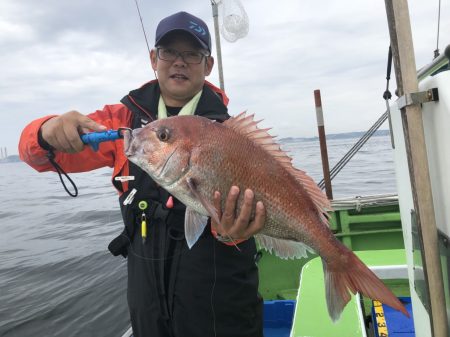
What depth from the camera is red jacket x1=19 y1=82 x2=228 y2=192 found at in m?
2.27

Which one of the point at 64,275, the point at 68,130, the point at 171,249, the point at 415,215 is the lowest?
the point at 64,275

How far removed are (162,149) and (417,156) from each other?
3.83 feet

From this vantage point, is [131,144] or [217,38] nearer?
[131,144]

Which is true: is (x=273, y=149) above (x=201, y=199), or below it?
above

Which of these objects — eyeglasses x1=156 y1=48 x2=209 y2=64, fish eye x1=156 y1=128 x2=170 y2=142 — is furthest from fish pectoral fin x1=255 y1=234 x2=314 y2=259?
eyeglasses x1=156 y1=48 x2=209 y2=64

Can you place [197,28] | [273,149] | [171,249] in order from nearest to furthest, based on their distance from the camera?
[273,149]
[171,249]
[197,28]

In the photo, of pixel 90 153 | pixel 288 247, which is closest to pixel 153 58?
pixel 90 153

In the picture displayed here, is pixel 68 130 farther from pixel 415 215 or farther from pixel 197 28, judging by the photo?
pixel 415 215

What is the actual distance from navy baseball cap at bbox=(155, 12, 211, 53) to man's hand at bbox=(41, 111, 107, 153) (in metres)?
0.81

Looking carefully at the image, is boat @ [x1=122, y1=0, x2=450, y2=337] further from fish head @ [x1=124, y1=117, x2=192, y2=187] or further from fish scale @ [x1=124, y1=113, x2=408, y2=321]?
fish head @ [x1=124, y1=117, x2=192, y2=187]

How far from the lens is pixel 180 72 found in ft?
8.68

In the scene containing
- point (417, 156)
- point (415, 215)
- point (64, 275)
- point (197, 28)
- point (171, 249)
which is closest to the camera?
point (417, 156)

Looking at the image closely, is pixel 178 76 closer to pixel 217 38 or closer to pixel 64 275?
pixel 217 38

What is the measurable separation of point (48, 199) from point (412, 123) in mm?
26969
